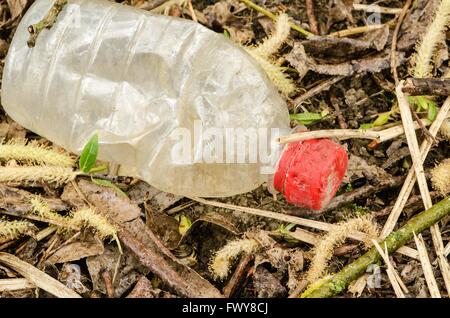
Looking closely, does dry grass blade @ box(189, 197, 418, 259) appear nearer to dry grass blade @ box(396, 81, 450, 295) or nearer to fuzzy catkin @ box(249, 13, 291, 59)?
dry grass blade @ box(396, 81, 450, 295)

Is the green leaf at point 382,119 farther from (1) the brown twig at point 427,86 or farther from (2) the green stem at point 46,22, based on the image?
(2) the green stem at point 46,22

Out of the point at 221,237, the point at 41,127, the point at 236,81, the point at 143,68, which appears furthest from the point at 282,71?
the point at 41,127

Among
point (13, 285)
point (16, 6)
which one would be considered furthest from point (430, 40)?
point (13, 285)

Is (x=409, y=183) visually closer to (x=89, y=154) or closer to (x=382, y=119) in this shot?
(x=382, y=119)

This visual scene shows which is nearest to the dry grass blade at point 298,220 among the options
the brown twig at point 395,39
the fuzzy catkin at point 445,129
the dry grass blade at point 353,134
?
the dry grass blade at point 353,134

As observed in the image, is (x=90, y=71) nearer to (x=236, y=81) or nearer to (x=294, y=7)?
(x=236, y=81)

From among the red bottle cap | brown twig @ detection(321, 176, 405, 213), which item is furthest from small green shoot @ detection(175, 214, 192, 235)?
brown twig @ detection(321, 176, 405, 213)
